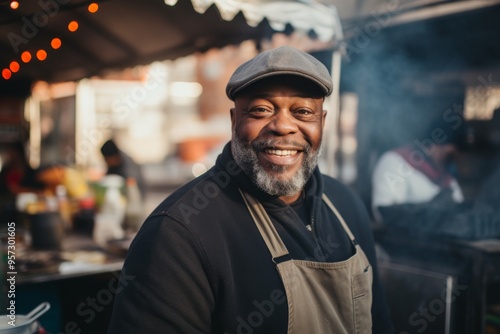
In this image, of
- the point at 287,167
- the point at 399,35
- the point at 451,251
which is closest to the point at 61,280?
the point at 287,167

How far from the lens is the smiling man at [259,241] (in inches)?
65.7

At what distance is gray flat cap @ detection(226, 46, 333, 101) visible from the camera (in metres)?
1.86

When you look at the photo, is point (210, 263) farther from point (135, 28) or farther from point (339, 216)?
point (135, 28)

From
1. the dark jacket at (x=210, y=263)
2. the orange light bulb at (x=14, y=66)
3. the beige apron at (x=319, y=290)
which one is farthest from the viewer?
the orange light bulb at (x=14, y=66)

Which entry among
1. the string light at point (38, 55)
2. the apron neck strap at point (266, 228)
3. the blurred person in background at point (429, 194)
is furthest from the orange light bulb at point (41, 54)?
the apron neck strap at point (266, 228)

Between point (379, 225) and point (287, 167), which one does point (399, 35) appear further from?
point (287, 167)

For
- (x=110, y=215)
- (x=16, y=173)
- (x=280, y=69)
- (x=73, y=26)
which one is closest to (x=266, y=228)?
(x=280, y=69)

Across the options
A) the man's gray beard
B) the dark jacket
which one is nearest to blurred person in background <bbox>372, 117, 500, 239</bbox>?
the dark jacket

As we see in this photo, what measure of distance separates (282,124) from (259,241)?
1.62ft

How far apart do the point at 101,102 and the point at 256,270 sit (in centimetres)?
1582

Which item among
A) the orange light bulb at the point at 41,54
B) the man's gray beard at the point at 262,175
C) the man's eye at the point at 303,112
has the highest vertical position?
the orange light bulb at the point at 41,54

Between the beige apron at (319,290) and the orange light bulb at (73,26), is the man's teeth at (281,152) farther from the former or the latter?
the orange light bulb at (73,26)

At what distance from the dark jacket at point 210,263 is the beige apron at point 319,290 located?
0.04 metres

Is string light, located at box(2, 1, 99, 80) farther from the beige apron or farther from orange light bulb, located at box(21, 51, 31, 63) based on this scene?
the beige apron
